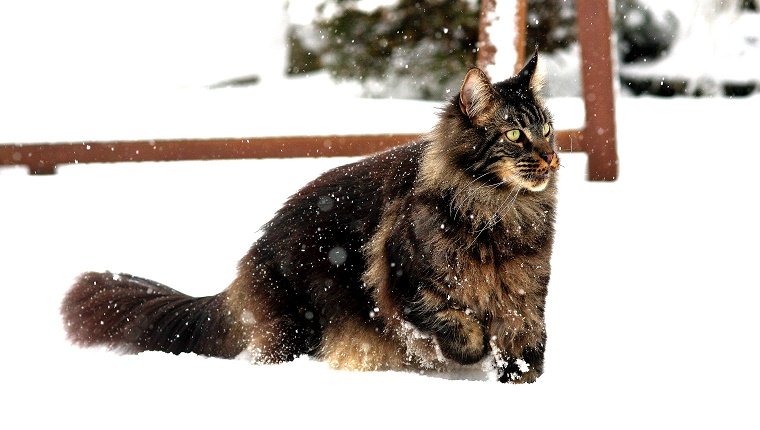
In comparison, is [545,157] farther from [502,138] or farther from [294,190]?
[294,190]

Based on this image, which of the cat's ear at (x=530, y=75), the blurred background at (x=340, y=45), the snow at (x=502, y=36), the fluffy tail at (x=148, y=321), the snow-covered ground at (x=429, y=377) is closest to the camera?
the snow-covered ground at (x=429, y=377)

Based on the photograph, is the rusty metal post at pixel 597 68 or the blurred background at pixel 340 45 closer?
the rusty metal post at pixel 597 68

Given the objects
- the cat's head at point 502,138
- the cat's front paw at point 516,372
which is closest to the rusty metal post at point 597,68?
the cat's head at point 502,138

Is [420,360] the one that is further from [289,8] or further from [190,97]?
[289,8]

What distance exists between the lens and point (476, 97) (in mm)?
2467

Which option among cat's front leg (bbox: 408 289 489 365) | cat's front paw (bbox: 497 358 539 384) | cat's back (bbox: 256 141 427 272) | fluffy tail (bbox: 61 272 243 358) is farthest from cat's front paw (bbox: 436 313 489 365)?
fluffy tail (bbox: 61 272 243 358)

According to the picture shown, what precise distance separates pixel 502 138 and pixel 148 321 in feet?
4.04

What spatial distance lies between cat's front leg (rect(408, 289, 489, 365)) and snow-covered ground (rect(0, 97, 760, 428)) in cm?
9

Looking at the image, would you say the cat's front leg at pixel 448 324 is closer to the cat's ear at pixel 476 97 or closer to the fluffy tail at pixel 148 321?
the cat's ear at pixel 476 97

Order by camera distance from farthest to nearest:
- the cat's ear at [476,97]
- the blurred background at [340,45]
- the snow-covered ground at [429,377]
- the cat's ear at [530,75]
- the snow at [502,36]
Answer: the blurred background at [340,45], the snow at [502,36], the cat's ear at [530,75], the cat's ear at [476,97], the snow-covered ground at [429,377]

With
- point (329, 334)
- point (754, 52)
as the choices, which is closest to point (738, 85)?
point (754, 52)

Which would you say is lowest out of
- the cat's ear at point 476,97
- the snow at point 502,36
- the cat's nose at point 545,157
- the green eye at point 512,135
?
the cat's nose at point 545,157

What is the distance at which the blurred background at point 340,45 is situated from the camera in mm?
7375

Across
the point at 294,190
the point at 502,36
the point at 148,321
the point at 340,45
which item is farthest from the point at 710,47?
the point at 148,321
